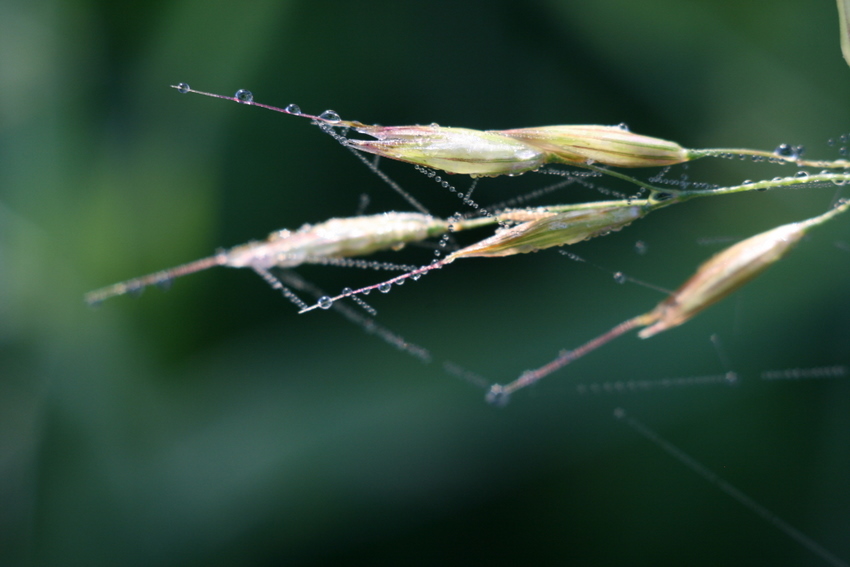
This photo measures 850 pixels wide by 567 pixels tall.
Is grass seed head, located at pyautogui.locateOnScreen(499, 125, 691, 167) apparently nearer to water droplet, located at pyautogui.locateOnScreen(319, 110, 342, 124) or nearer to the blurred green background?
water droplet, located at pyautogui.locateOnScreen(319, 110, 342, 124)

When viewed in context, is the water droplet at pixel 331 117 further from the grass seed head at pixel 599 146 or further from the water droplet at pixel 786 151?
the water droplet at pixel 786 151

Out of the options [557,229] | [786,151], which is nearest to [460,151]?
[557,229]

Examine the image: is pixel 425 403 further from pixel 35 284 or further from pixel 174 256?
pixel 35 284

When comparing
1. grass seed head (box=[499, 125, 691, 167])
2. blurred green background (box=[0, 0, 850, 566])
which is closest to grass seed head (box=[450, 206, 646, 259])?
grass seed head (box=[499, 125, 691, 167])

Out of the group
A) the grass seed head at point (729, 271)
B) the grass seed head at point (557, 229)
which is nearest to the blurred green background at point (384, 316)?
the grass seed head at point (729, 271)

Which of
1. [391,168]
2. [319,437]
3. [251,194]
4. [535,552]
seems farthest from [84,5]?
[535,552]

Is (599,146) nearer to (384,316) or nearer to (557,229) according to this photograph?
(557,229)

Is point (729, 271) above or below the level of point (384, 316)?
below

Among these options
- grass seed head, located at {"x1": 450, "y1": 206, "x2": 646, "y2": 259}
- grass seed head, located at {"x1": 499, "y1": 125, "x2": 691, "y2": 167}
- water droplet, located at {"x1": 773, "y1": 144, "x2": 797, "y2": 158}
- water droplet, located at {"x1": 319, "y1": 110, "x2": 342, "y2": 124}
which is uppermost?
water droplet, located at {"x1": 319, "y1": 110, "x2": 342, "y2": 124}
